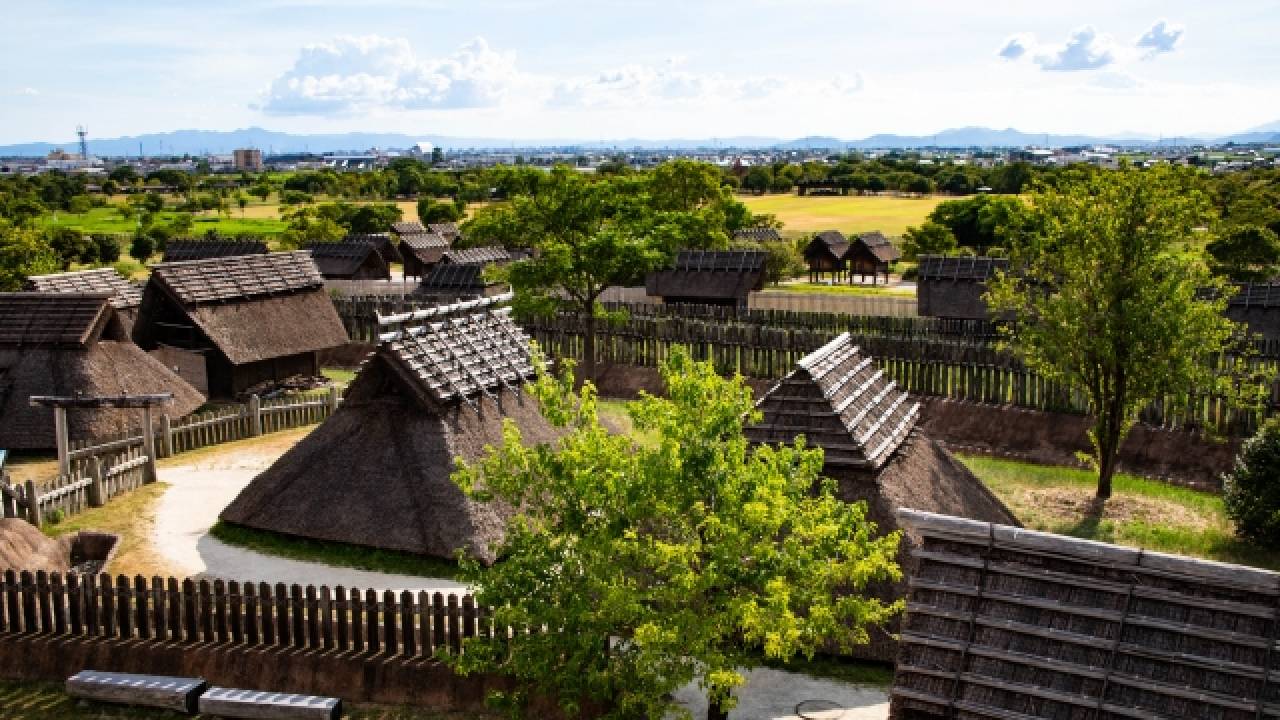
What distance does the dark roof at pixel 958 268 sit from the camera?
122 feet

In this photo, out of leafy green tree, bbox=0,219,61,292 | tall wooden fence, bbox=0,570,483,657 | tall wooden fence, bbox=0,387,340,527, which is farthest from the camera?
leafy green tree, bbox=0,219,61,292

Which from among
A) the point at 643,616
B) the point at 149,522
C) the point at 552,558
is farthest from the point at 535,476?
the point at 149,522

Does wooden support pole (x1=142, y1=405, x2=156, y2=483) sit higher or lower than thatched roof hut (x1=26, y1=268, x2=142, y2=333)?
lower

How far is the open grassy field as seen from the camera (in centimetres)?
10068

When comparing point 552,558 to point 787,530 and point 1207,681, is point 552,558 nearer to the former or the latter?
point 787,530

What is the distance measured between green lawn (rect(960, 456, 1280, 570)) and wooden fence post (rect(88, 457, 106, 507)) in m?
17.3

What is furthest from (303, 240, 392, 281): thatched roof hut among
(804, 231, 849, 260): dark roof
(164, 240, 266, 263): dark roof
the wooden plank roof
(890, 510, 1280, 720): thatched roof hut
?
(890, 510, 1280, 720): thatched roof hut

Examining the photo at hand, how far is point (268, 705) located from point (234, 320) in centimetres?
1912

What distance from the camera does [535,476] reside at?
11.2m

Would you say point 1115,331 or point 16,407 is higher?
point 1115,331

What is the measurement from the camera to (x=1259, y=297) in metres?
31.2

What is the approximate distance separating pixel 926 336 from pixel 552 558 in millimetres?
23531

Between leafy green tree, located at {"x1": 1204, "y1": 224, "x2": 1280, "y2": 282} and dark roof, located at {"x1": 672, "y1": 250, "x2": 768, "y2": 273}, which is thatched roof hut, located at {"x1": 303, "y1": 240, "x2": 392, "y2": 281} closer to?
dark roof, located at {"x1": 672, "y1": 250, "x2": 768, "y2": 273}

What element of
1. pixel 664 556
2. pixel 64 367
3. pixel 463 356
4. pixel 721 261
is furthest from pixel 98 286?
pixel 664 556
